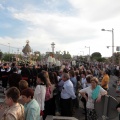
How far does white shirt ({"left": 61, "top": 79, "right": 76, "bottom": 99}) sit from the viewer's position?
8719 millimetres

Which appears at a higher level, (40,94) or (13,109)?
(13,109)

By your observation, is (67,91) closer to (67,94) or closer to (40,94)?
(67,94)

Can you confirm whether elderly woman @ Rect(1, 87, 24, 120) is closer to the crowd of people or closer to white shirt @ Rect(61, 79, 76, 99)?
the crowd of people

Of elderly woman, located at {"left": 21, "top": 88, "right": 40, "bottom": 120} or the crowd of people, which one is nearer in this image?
the crowd of people

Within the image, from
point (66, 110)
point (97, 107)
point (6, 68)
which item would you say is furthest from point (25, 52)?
point (97, 107)

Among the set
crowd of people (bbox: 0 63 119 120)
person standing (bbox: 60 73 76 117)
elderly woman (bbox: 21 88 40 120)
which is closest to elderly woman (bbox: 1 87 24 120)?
crowd of people (bbox: 0 63 119 120)

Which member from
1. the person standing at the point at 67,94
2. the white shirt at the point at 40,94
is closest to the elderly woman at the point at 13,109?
the white shirt at the point at 40,94

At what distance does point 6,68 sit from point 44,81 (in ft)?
32.5

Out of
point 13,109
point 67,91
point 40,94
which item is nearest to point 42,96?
point 40,94

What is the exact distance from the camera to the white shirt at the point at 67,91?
28.6 ft

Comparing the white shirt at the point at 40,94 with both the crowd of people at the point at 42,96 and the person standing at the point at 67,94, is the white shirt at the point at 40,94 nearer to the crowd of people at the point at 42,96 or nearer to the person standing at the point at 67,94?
the crowd of people at the point at 42,96

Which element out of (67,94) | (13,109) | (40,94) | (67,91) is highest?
(13,109)

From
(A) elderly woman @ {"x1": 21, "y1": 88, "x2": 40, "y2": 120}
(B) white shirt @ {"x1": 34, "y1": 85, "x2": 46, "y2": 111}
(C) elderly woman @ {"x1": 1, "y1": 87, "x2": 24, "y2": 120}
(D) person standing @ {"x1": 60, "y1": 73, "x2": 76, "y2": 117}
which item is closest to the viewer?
(C) elderly woman @ {"x1": 1, "y1": 87, "x2": 24, "y2": 120}

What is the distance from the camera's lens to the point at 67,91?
8.78 metres
